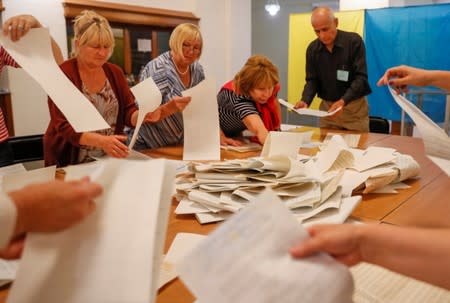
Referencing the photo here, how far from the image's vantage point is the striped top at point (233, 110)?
226cm

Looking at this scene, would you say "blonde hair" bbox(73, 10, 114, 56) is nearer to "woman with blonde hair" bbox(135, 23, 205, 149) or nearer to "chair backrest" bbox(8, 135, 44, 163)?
"woman with blonde hair" bbox(135, 23, 205, 149)

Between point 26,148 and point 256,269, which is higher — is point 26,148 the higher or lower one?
the lower one

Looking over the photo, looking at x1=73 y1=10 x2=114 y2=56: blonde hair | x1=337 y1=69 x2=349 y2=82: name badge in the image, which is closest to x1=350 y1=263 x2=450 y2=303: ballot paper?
x1=73 y1=10 x2=114 y2=56: blonde hair

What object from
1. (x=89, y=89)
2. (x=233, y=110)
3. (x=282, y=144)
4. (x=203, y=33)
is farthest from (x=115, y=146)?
(x=203, y=33)

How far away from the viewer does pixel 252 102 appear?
229 cm

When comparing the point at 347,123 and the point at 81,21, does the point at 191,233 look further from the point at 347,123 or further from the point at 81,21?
the point at 347,123

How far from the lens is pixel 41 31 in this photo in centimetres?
151

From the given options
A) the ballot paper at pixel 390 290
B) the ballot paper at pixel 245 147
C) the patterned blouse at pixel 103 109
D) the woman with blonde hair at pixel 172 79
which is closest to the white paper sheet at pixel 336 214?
the ballot paper at pixel 390 290

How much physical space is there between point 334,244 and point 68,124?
1397mm

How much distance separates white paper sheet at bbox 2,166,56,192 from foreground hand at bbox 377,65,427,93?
124 cm

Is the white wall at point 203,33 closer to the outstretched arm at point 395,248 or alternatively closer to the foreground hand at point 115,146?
the foreground hand at point 115,146

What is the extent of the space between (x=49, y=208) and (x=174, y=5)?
15.2ft

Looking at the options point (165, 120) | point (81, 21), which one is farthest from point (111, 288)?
point (165, 120)

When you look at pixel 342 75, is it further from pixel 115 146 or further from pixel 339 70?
pixel 115 146
